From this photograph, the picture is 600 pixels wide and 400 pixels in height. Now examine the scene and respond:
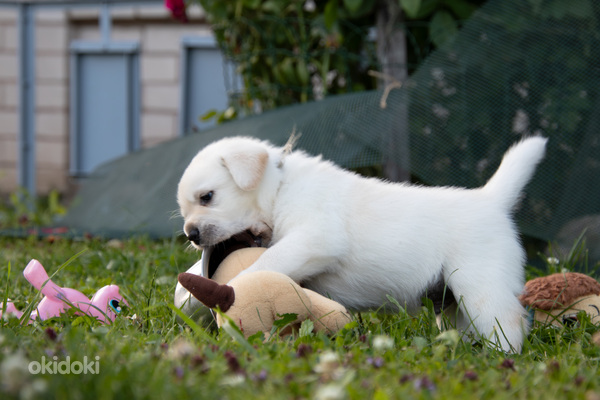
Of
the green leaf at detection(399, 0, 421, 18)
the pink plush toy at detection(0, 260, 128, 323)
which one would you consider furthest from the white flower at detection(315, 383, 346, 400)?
the green leaf at detection(399, 0, 421, 18)

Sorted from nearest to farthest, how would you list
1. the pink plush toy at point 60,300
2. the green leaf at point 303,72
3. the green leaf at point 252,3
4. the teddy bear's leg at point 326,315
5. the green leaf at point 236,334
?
the green leaf at point 236,334 → the teddy bear's leg at point 326,315 → the pink plush toy at point 60,300 → the green leaf at point 303,72 → the green leaf at point 252,3

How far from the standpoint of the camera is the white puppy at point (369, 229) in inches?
88.8

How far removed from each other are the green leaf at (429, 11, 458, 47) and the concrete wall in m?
4.70

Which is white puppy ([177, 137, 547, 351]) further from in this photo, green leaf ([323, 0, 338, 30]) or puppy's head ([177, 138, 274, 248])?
green leaf ([323, 0, 338, 30])

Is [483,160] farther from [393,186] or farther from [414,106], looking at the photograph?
[393,186]

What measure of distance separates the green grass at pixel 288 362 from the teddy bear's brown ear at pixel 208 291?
4.0 inches

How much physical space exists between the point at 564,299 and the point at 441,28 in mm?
2229

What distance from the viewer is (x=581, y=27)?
11.5ft

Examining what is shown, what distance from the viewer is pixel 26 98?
7.95 meters

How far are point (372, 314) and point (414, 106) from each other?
167 centimetres

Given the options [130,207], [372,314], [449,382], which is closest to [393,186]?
[372,314]

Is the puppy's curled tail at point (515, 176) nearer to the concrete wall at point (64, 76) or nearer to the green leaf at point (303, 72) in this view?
the green leaf at point (303, 72)

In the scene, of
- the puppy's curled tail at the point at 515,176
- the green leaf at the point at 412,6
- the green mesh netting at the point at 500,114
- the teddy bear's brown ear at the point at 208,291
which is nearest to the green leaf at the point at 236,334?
the teddy bear's brown ear at the point at 208,291

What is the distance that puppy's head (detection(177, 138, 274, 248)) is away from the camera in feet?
7.97
